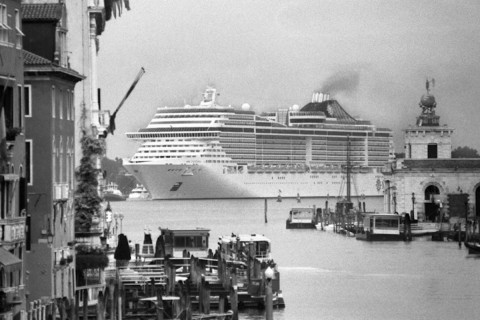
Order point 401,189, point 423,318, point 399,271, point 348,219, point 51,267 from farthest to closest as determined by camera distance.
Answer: point 348,219
point 401,189
point 399,271
point 423,318
point 51,267

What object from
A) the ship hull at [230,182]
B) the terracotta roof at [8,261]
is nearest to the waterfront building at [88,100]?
the terracotta roof at [8,261]

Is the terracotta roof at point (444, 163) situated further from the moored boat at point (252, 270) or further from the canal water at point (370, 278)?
the moored boat at point (252, 270)

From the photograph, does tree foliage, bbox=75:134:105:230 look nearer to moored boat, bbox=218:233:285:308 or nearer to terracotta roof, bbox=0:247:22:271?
moored boat, bbox=218:233:285:308

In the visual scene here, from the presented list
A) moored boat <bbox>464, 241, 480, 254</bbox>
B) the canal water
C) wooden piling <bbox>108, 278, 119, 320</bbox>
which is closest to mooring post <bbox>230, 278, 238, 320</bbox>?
wooden piling <bbox>108, 278, 119, 320</bbox>

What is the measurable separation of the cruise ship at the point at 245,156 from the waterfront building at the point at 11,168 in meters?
114

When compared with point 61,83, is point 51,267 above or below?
below

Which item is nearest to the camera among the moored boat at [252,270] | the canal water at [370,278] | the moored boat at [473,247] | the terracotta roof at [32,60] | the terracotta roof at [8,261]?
the terracotta roof at [8,261]

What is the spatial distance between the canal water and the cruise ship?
57.9m

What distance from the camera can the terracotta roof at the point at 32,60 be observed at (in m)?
19.7

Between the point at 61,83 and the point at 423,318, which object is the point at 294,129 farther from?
the point at 61,83

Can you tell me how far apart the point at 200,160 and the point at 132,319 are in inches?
4468

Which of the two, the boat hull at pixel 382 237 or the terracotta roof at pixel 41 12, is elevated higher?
the terracotta roof at pixel 41 12

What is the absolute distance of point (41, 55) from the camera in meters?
20.4

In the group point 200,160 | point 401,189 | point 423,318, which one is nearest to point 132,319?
point 423,318
